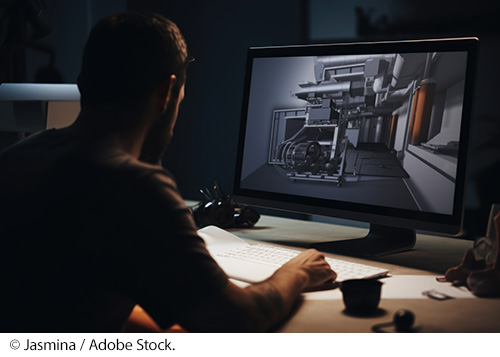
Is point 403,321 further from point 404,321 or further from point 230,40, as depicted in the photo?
point 230,40

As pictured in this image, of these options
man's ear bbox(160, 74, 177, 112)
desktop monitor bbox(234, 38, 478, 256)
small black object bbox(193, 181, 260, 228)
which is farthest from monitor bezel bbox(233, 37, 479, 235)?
man's ear bbox(160, 74, 177, 112)

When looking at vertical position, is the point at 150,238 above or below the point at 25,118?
below

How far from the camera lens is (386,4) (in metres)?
2.72

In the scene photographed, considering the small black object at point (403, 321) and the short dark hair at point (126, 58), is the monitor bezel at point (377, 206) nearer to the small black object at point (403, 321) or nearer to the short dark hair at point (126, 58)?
the small black object at point (403, 321)

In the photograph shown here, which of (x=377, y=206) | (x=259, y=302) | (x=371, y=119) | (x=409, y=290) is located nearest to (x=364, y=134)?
(x=371, y=119)

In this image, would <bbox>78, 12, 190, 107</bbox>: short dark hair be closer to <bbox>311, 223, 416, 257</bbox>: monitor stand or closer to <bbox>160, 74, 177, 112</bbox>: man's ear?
<bbox>160, 74, 177, 112</bbox>: man's ear

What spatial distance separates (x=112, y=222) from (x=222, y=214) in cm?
97

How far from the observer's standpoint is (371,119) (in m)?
1.30

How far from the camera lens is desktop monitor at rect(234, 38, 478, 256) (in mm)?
1192

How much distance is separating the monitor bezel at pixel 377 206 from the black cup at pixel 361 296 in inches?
14.7

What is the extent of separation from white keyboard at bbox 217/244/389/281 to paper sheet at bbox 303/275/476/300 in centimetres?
4

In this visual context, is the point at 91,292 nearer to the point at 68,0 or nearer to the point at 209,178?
the point at 209,178
